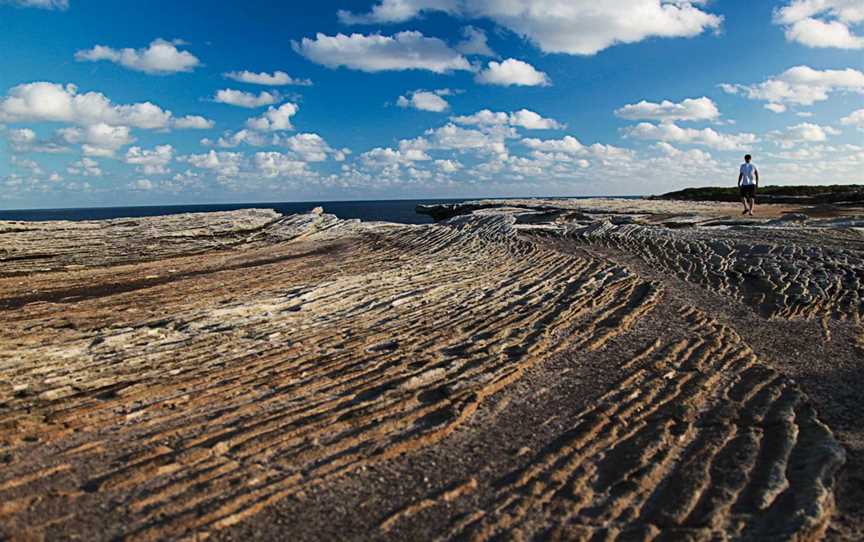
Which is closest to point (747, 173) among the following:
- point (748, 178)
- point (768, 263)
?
point (748, 178)

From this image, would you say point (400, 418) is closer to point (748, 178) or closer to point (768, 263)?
point (768, 263)

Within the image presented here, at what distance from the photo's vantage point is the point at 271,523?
373cm

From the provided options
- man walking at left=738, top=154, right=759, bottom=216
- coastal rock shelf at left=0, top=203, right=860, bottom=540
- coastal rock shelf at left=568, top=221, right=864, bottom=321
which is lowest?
coastal rock shelf at left=0, top=203, right=860, bottom=540

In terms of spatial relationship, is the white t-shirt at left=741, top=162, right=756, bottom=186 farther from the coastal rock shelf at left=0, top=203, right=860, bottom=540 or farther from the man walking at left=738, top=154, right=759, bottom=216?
the coastal rock shelf at left=0, top=203, right=860, bottom=540

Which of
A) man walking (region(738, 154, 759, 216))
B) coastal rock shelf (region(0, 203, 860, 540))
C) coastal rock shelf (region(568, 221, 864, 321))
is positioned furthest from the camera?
man walking (region(738, 154, 759, 216))

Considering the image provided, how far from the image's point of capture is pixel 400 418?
523cm

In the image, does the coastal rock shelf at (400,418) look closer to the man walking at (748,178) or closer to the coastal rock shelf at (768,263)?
the coastal rock shelf at (768,263)

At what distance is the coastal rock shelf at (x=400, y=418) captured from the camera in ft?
12.6

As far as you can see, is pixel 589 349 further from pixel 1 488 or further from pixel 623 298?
pixel 1 488

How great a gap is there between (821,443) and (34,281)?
14.1m

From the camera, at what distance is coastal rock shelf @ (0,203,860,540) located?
3834mm

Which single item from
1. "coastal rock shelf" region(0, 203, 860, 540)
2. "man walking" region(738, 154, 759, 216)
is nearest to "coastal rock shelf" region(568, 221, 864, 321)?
"coastal rock shelf" region(0, 203, 860, 540)

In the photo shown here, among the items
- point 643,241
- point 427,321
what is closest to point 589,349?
point 427,321

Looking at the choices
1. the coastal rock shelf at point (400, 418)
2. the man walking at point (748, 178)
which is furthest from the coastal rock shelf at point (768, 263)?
the man walking at point (748, 178)
